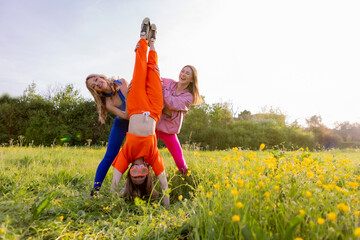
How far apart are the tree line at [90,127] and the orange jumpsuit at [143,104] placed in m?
7.76

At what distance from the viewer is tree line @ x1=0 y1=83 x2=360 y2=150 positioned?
515 inches

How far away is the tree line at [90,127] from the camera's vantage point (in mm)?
13070

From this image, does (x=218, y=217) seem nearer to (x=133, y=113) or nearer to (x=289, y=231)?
(x=289, y=231)

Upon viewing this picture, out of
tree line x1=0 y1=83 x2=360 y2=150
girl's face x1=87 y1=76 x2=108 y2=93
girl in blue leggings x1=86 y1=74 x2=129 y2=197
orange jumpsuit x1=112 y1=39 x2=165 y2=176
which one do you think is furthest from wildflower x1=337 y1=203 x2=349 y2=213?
tree line x1=0 y1=83 x2=360 y2=150

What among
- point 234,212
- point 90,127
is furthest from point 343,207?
point 90,127

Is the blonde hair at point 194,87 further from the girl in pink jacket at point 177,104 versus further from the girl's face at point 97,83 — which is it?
the girl's face at point 97,83

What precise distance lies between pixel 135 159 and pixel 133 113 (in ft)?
2.42

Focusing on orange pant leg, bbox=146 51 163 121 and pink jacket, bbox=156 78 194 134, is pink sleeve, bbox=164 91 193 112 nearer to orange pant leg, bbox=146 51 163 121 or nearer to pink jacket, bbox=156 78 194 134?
pink jacket, bbox=156 78 194 134

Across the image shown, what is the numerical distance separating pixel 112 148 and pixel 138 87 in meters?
1.21

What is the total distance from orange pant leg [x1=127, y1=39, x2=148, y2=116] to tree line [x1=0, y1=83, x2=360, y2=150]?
7.75 m

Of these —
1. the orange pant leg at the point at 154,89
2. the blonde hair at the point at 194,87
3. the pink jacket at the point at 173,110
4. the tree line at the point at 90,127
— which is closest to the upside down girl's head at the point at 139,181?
the orange pant leg at the point at 154,89

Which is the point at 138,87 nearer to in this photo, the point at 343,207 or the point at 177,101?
the point at 177,101

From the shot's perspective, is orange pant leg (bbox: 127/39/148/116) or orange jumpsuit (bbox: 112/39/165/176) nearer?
orange jumpsuit (bbox: 112/39/165/176)

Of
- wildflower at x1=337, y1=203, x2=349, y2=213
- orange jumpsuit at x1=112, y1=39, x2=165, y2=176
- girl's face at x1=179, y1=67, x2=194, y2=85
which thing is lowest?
wildflower at x1=337, y1=203, x2=349, y2=213
